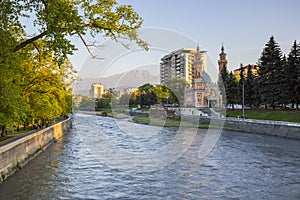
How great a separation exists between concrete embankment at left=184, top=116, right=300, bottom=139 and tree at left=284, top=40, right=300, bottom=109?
7910mm

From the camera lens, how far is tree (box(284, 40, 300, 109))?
4869 cm

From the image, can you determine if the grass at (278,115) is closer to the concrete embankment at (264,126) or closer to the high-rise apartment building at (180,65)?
the concrete embankment at (264,126)

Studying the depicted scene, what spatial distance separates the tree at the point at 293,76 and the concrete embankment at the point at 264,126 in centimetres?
791

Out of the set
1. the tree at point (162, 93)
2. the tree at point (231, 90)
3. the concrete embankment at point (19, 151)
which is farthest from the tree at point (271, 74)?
the tree at point (162, 93)

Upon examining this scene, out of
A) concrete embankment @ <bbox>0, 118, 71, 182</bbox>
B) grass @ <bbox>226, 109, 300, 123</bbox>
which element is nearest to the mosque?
grass @ <bbox>226, 109, 300, 123</bbox>

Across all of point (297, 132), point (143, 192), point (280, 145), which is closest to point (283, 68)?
point (297, 132)

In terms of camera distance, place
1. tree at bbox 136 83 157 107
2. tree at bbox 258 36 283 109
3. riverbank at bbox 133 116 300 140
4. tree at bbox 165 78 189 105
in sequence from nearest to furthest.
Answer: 1. riverbank at bbox 133 116 300 140
2. tree at bbox 258 36 283 109
3. tree at bbox 165 78 189 105
4. tree at bbox 136 83 157 107

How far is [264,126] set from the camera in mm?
42344

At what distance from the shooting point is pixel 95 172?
19203 millimetres

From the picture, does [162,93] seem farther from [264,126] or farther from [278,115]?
[264,126]

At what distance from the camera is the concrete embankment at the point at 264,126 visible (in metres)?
36.2

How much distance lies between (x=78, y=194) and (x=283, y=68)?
4650 centimetres

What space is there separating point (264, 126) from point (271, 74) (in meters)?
16.6

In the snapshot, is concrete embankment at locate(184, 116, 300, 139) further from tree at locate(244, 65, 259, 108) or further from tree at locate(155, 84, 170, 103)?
tree at locate(155, 84, 170, 103)
